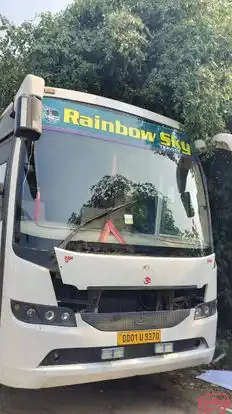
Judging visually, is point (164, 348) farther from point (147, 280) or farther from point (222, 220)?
point (222, 220)

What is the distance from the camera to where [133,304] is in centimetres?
464

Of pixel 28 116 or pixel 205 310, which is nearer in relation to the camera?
pixel 28 116

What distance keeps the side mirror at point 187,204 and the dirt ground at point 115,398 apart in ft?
6.11

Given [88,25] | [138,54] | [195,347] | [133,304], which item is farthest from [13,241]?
[88,25]

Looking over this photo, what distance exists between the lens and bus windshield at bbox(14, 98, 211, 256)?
4.35 metres

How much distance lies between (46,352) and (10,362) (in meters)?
0.30

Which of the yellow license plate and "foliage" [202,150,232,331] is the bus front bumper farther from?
"foliage" [202,150,232,331]

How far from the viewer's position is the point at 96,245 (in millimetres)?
4387

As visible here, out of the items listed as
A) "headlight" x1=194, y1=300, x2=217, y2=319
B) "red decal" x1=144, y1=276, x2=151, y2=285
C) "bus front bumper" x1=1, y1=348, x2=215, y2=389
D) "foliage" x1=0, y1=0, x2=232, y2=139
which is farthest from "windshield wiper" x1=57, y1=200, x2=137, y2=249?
"foliage" x1=0, y1=0, x2=232, y2=139

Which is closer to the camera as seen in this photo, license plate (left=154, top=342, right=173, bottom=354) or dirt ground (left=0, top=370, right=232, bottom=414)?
license plate (left=154, top=342, right=173, bottom=354)

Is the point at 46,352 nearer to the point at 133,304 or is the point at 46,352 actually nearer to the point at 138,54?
the point at 133,304

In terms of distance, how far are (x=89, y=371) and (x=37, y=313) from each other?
2.13 feet

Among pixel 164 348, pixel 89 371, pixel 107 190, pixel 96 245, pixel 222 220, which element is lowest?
pixel 89 371

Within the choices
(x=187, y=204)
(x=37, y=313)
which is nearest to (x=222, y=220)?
(x=187, y=204)
